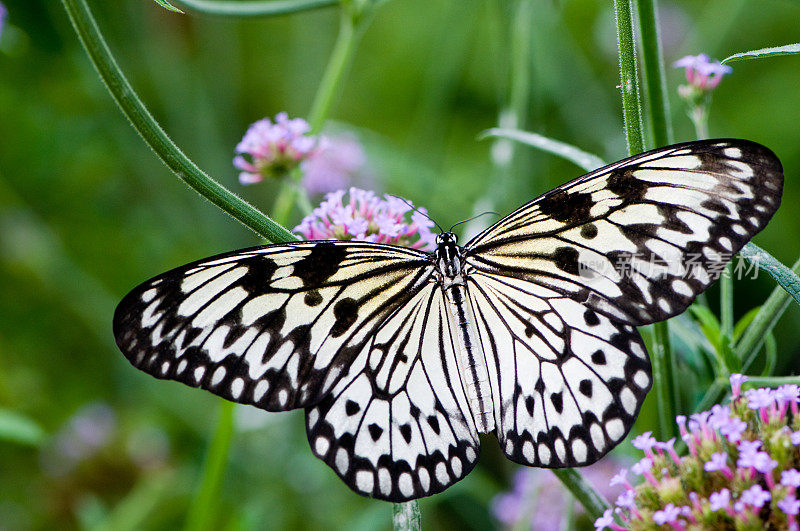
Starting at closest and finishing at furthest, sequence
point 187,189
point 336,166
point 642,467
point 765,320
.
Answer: point 642,467 → point 765,320 → point 336,166 → point 187,189

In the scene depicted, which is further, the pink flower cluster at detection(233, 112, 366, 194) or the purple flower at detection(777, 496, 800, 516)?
the pink flower cluster at detection(233, 112, 366, 194)

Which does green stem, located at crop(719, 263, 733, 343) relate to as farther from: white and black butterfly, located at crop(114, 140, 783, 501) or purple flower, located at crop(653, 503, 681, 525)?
purple flower, located at crop(653, 503, 681, 525)

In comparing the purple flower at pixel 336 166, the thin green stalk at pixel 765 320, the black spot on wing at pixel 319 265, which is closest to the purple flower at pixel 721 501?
the thin green stalk at pixel 765 320

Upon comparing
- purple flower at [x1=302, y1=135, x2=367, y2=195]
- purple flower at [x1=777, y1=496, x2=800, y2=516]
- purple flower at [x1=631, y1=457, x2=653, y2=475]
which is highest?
purple flower at [x1=302, y1=135, x2=367, y2=195]

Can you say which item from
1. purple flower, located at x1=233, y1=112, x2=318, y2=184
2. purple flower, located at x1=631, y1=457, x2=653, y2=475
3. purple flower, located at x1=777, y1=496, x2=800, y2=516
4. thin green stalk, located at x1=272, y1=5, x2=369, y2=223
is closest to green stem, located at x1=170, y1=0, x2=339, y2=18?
thin green stalk, located at x1=272, y1=5, x2=369, y2=223

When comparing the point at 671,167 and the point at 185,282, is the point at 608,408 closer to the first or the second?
the point at 671,167

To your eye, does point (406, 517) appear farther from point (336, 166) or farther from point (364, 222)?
point (336, 166)

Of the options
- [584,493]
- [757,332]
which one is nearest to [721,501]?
[584,493]
